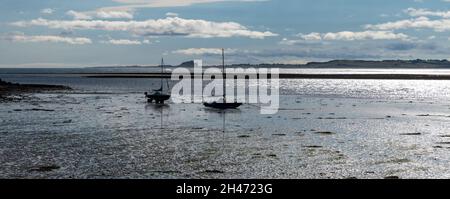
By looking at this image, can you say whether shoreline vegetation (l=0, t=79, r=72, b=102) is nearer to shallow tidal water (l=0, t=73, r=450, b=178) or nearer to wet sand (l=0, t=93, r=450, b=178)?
wet sand (l=0, t=93, r=450, b=178)

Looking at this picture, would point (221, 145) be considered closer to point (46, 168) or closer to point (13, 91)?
point (46, 168)

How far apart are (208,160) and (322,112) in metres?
32.6

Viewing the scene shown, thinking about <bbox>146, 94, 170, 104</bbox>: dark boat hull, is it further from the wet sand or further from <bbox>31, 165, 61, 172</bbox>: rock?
<bbox>31, 165, 61, 172</bbox>: rock

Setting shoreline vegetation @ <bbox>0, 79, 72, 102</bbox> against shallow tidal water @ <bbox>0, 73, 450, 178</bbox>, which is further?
shoreline vegetation @ <bbox>0, 79, 72, 102</bbox>

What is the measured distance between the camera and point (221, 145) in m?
32.8

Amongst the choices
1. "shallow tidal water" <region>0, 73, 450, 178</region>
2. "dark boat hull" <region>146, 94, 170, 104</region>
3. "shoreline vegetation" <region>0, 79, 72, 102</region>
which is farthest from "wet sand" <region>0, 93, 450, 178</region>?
"shoreline vegetation" <region>0, 79, 72, 102</region>

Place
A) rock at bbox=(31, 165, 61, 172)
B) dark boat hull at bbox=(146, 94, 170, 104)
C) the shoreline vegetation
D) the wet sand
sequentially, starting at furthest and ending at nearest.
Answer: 1. the shoreline vegetation
2. dark boat hull at bbox=(146, 94, 170, 104)
3. the wet sand
4. rock at bbox=(31, 165, 61, 172)

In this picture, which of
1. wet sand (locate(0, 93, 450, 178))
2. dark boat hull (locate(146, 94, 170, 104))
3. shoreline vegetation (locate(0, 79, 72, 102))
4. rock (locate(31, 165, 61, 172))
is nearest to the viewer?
rock (locate(31, 165, 61, 172))

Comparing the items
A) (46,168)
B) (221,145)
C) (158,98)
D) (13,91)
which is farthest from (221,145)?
(13,91)

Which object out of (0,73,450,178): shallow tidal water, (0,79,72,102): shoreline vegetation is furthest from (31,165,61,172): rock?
(0,79,72,102): shoreline vegetation

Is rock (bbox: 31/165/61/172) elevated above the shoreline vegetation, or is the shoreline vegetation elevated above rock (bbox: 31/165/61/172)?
rock (bbox: 31/165/61/172)

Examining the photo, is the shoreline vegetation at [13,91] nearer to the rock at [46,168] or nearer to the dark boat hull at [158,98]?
the dark boat hull at [158,98]

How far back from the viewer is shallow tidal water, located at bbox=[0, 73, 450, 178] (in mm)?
25281
